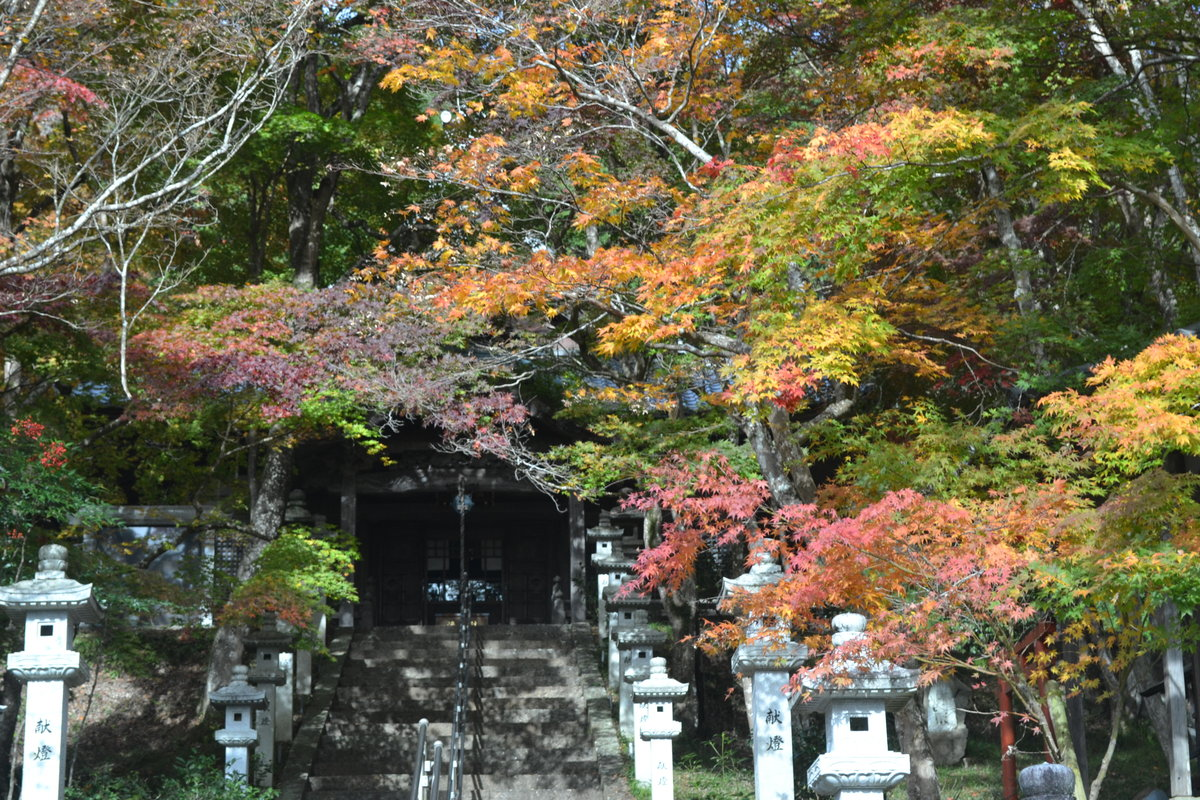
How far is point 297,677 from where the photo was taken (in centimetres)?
1723

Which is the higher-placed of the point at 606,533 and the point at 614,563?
the point at 606,533

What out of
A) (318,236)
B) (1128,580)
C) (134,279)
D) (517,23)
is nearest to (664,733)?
(1128,580)

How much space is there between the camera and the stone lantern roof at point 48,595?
10.4 m

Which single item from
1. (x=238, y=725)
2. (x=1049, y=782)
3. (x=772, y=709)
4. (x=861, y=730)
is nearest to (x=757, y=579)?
(x=772, y=709)

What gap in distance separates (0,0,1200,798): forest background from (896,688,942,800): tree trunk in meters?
1.11

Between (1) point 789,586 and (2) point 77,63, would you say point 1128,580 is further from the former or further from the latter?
(2) point 77,63

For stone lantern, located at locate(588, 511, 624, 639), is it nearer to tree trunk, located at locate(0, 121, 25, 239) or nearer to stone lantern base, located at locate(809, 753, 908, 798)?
tree trunk, located at locate(0, 121, 25, 239)

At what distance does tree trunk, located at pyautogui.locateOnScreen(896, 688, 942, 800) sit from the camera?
1191 cm

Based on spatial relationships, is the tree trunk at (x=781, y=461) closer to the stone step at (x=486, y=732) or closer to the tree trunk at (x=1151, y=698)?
the stone step at (x=486, y=732)

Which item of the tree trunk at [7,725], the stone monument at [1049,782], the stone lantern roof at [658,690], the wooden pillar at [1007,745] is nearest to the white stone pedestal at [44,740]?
the tree trunk at [7,725]

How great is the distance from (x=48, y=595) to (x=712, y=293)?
6.51 m

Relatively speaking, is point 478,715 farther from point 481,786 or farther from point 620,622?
point 620,622

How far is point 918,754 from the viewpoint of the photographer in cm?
1209

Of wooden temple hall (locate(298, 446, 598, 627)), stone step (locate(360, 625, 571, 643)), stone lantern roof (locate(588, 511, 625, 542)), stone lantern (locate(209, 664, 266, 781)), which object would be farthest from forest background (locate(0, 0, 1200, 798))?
wooden temple hall (locate(298, 446, 598, 627))
